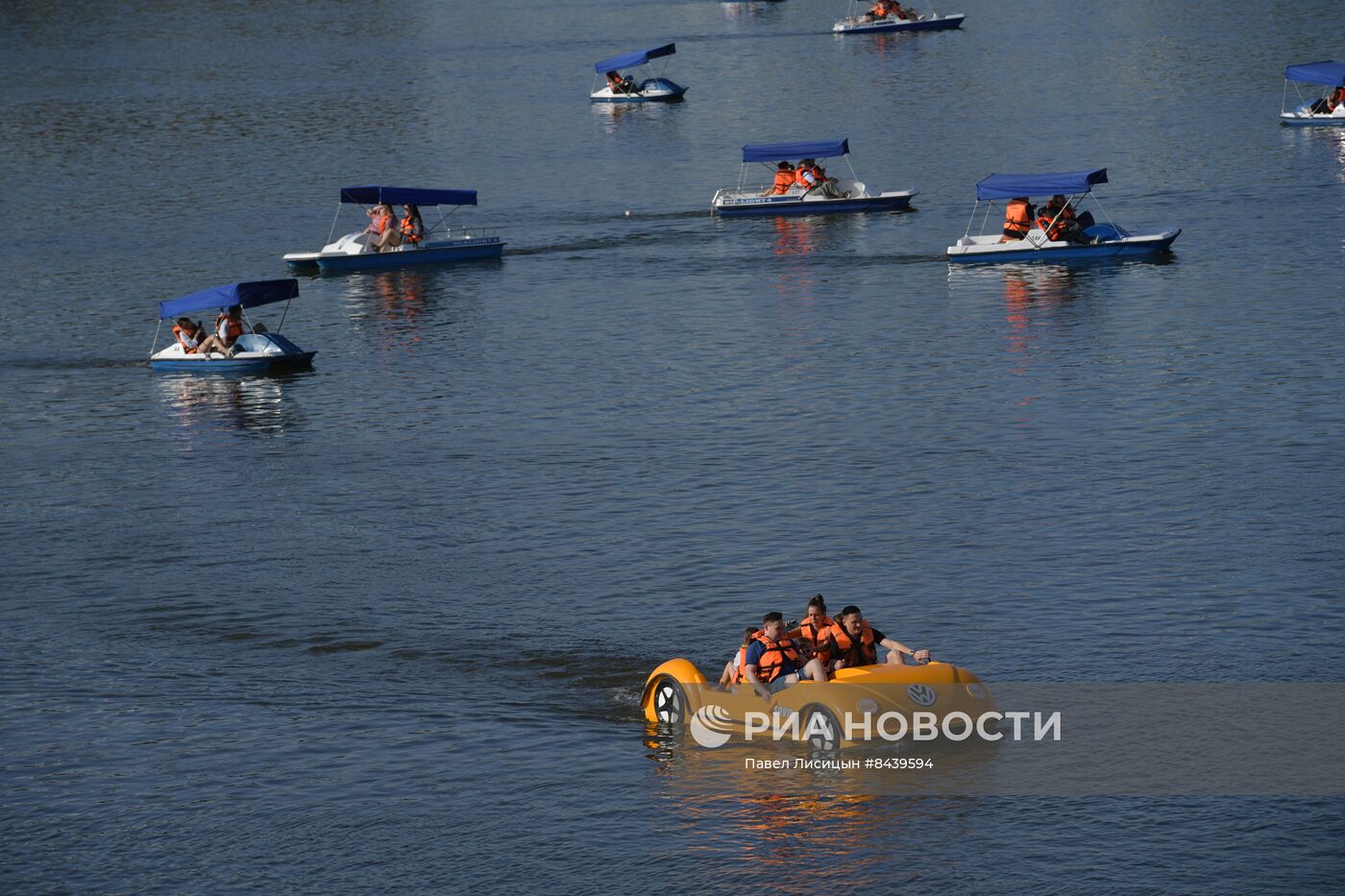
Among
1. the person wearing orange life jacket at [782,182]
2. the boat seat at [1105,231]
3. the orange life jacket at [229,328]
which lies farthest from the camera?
the person wearing orange life jacket at [782,182]

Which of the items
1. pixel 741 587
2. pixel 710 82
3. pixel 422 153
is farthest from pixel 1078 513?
pixel 710 82

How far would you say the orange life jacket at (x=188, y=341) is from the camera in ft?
245

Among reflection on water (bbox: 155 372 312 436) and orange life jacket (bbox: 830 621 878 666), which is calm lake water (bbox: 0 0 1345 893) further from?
orange life jacket (bbox: 830 621 878 666)

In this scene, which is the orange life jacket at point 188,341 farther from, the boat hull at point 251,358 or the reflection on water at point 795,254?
the reflection on water at point 795,254

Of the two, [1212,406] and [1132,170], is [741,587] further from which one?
[1132,170]

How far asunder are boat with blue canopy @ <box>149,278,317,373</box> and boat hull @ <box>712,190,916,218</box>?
32715mm

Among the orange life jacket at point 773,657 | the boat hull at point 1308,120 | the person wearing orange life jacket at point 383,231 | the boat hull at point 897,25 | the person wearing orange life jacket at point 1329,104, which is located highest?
the boat hull at point 897,25

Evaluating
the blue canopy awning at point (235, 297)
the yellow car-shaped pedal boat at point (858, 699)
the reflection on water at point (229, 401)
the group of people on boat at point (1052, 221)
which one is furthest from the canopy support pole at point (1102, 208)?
Result: the yellow car-shaped pedal boat at point (858, 699)

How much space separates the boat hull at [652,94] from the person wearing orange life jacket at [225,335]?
255 feet

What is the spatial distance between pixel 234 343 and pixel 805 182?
38.1m

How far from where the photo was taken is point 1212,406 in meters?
61.6

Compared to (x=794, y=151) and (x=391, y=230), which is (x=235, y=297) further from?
(x=794, y=151)

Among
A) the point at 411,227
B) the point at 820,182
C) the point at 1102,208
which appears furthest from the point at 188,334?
the point at 1102,208

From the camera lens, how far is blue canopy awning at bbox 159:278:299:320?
240 feet
